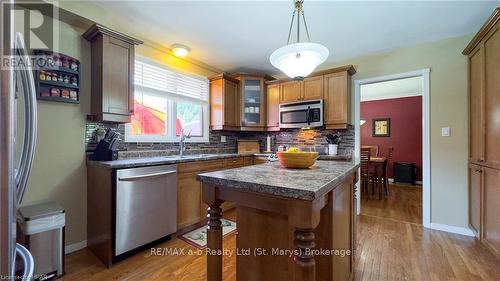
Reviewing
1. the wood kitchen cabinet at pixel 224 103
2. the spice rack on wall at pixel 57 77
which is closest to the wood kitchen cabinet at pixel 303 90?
the wood kitchen cabinet at pixel 224 103

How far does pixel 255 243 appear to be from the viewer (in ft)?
4.38

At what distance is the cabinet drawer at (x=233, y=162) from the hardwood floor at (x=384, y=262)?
1012 millimetres

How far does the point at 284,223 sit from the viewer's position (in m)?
1.25

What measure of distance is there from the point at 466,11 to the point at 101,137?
396cm

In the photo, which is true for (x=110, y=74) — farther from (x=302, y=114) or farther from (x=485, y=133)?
Answer: (x=485, y=133)

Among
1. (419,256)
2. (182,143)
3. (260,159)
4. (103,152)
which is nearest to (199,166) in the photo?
(182,143)

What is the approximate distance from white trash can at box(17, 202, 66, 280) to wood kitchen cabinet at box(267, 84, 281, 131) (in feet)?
9.85

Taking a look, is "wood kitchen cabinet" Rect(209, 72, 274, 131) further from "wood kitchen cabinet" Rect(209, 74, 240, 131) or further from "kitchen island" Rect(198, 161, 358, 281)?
"kitchen island" Rect(198, 161, 358, 281)

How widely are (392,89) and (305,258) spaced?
19.0 feet

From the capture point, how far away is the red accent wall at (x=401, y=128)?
220 inches

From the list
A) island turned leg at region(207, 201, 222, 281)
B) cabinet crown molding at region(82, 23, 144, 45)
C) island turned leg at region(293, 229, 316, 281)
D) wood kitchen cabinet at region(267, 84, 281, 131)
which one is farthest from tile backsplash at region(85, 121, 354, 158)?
island turned leg at region(293, 229, 316, 281)

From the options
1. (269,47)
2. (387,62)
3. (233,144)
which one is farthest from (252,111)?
(387,62)

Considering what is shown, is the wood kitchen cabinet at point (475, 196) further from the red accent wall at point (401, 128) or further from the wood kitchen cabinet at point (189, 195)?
the red accent wall at point (401, 128)

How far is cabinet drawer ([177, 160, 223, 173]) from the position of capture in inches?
99.9
